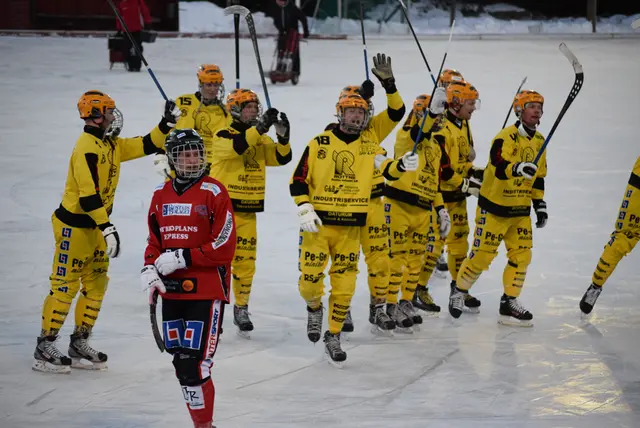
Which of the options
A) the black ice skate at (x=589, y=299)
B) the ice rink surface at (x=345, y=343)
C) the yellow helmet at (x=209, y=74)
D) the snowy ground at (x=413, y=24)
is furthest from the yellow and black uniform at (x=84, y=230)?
the snowy ground at (x=413, y=24)

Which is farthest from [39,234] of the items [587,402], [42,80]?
[42,80]

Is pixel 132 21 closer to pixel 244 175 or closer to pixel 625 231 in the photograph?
pixel 244 175

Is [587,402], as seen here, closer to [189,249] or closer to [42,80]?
[189,249]

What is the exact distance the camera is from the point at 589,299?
31.4 ft

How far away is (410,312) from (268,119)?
83.1 inches

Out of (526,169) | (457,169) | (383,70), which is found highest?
(383,70)

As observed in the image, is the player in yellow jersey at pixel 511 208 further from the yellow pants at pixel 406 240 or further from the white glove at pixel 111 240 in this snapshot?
the white glove at pixel 111 240

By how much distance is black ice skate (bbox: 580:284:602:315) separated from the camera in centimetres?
957

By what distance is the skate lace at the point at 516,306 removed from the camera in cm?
949

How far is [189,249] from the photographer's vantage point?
6379 mm

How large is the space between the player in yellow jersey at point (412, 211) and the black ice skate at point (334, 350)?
989 mm

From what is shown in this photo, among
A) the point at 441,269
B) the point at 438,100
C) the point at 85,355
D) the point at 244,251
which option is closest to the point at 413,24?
the point at 441,269

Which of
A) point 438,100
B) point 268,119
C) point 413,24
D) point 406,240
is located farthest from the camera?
point 413,24

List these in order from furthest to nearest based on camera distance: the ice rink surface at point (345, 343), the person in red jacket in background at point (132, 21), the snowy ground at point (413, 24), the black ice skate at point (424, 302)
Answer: the snowy ground at point (413, 24)
the person in red jacket in background at point (132, 21)
the black ice skate at point (424, 302)
the ice rink surface at point (345, 343)
